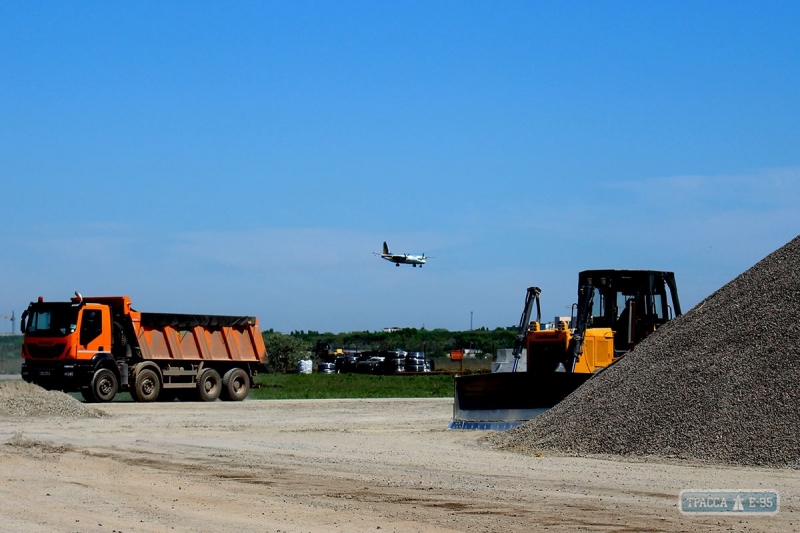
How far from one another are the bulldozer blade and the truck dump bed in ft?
49.3

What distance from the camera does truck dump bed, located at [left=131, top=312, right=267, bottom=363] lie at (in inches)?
1262

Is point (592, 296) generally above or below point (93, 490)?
above

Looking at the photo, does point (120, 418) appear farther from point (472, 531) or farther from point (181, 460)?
point (472, 531)

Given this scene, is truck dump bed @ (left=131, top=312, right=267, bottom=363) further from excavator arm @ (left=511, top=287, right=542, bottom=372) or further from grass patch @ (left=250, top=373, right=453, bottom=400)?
excavator arm @ (left=511, top=287, right=542, bottom=372)

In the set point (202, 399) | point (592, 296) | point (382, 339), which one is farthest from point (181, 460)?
point (382, 339)

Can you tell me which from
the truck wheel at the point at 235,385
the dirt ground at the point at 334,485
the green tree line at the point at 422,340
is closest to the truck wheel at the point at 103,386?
the truck wheel at the point at 235,385

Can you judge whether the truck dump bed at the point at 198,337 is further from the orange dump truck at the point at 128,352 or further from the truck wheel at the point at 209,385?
the truck wheel at the point at 209,385

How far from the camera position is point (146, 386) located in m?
31.9

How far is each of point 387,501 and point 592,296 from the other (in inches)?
421

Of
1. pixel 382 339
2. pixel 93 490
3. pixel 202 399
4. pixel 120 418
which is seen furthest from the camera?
pixel 382 339

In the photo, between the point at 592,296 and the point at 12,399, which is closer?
the point at 592,296

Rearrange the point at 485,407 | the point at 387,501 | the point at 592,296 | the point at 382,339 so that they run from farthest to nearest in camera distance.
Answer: the point at 382,339, the point at 592,296, the point at 485,407, the point at 387,501

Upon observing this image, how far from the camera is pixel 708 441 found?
14.6 metres

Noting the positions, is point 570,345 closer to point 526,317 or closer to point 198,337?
point 526,317
